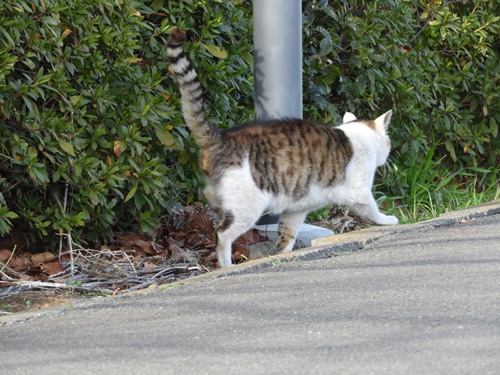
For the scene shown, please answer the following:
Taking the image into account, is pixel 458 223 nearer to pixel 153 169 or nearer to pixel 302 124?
pixel 302 124

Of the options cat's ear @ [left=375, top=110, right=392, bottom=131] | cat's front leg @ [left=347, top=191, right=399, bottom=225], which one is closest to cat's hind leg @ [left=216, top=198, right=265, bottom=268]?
cat's front leg @ [left=347, top=191, right=399, bottom=225]

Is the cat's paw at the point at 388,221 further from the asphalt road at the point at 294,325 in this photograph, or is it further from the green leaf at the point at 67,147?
the green leaf at the point at 67,147

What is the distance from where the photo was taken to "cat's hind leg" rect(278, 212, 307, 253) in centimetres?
680

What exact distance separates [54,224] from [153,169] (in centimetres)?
71

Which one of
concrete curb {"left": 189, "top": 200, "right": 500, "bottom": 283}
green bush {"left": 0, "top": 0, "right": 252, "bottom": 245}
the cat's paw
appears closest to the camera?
concrete curb {"left": 189, "top": 200, "right": 500, "bottom": 283}

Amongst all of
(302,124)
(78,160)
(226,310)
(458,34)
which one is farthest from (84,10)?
(458,34)

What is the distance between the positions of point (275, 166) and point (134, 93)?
40.4 inches

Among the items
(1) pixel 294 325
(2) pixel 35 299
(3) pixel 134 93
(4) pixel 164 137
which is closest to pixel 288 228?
(4) pixel 164 137

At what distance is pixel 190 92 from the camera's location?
241 inches

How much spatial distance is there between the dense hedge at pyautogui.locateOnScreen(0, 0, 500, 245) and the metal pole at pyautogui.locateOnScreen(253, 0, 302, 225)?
0.24 meters

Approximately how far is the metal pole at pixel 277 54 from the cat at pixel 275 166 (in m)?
0.23

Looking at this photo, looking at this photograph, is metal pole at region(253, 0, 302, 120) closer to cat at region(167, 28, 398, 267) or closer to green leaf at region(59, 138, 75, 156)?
cat at region(167, 28, 398, 267)

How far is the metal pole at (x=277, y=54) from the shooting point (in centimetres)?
665

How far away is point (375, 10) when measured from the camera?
26.9 ft
